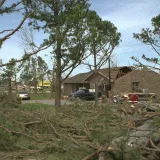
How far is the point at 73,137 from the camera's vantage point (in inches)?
235

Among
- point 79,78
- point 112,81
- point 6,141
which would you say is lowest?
point 6,141

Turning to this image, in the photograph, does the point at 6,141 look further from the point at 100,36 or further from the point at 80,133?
the point at 100,36

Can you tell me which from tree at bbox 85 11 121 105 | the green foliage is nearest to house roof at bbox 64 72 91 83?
tree at bbox 85 11 121 105

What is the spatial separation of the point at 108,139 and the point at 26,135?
6.88 feet

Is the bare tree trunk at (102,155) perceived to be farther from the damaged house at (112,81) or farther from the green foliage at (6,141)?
the green foliage at (6,141)

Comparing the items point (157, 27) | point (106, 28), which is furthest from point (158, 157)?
point (106, 28)

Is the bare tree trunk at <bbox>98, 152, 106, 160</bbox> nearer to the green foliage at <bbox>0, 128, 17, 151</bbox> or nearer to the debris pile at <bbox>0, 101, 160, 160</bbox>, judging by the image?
the debris pile at <bbox>0, 101, 160, 160</bbox>

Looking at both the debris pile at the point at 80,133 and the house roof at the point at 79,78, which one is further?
the house roof at the point at 79,78

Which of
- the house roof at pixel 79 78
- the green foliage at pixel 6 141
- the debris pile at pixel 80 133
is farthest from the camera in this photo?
the house roof at pixel 79 78

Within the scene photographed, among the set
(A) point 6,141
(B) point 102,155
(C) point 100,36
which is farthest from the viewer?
(C) point 100,36

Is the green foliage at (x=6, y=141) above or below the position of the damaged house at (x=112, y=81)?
below

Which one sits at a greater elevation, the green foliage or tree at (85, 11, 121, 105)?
tree at (85, 11, 121, 105)

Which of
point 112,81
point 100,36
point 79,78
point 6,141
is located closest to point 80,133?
point 6,141

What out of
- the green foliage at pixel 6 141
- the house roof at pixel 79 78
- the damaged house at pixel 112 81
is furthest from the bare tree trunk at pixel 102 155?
the house roof at pixel 79 78
